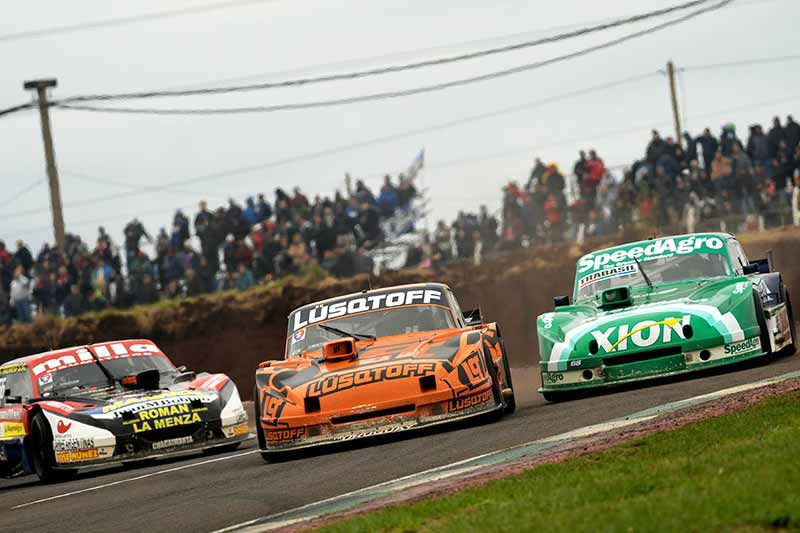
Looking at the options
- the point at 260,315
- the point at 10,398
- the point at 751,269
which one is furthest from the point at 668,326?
the point at 260,315

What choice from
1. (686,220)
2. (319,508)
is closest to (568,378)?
(319,508)

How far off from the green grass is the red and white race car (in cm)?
657

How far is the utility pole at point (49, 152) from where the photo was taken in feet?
98.0

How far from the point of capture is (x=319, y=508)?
791 cm

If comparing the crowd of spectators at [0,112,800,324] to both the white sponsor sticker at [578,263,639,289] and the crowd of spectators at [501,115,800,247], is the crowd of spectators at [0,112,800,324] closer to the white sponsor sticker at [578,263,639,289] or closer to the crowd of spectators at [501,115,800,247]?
the crowd of spectators at [501,115,800,247]

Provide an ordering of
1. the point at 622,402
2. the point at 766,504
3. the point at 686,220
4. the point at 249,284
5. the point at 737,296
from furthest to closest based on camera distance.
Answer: the point at 249,284 → the point at 686,220 → the point at 737,296 → the point at 622,402 → the point at 766,504

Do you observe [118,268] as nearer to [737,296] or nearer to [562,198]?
[562,198]

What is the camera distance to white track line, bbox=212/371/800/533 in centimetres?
767

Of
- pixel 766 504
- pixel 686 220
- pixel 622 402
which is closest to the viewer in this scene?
pixel 766 504

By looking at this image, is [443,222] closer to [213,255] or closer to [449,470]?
[213,255]

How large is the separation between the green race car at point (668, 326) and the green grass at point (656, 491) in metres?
3.56

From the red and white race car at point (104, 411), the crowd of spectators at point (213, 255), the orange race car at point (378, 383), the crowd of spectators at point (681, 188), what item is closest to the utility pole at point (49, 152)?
the crowd of spectators at point (213, 255)

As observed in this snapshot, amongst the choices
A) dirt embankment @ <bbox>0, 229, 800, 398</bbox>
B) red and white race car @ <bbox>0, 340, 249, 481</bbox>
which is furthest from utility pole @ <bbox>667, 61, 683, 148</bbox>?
red and white race car @ <bbox>0, 340, 249, 481</bbox>

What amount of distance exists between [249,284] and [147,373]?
1232 cm
